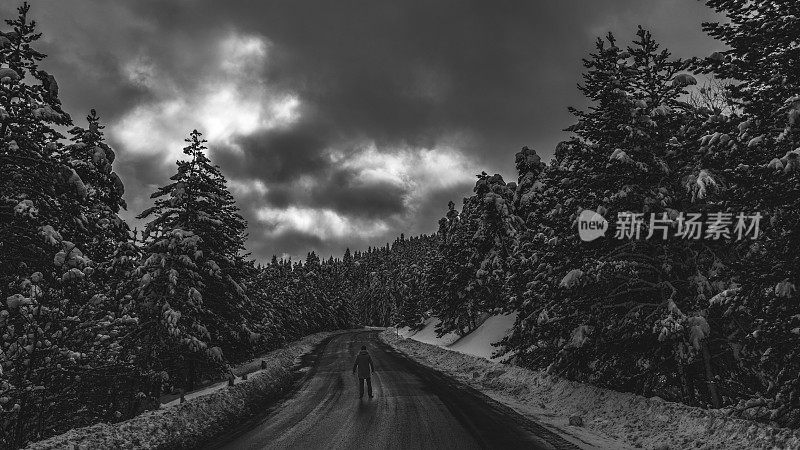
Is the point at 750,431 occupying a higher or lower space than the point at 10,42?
lower

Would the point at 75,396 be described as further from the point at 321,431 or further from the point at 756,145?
the point at 756,145

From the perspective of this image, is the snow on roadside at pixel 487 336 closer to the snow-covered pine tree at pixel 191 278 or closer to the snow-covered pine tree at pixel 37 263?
the snow-covered pine tree at pixel 191 278

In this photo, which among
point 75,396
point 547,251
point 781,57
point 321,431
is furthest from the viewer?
point 547,251

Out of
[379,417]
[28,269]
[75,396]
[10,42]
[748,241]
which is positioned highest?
[10,42]

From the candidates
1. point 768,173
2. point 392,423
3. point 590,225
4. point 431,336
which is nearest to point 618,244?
point 590,225

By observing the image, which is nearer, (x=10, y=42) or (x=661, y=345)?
(x=10, y=42)

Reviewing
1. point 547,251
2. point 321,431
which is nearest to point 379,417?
point 321,431

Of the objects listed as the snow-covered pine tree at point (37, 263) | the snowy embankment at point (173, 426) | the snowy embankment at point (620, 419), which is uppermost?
the snow-covered pine tree at point (37, 263)

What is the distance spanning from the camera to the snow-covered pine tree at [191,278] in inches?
660

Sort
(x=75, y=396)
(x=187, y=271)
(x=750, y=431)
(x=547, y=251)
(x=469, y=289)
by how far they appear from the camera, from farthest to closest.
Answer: (x=469, y=289), (x=187, y=271), (x=547, y=251), (x=75, y=396), (x=750, y=431)

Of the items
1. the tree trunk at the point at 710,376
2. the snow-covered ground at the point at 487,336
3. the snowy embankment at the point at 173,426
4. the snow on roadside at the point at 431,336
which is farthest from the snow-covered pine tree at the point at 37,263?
the snow on roadside at the point at 431,336

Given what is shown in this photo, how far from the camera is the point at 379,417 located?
12.1 m

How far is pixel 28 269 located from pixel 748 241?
16058 mm

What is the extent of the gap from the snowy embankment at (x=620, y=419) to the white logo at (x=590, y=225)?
4.44 m
